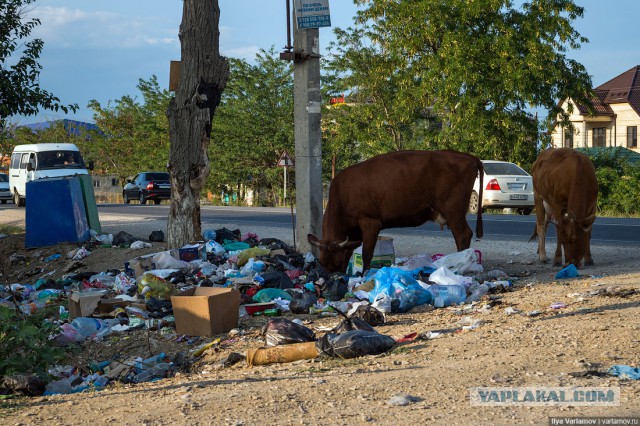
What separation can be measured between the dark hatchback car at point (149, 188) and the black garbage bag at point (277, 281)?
32.4 metres

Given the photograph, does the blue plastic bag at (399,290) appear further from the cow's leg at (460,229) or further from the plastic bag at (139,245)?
the plastic bag at (139,245)

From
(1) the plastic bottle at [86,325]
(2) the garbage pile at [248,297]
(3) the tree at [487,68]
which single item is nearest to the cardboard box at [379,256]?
(2) the garbage pile at [248,297]

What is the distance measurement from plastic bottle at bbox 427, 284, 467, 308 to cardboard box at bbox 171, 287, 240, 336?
82.7 inches

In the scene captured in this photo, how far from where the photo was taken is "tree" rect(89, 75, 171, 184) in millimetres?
56875

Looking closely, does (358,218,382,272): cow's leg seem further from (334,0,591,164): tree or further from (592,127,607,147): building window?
(592,127,607,147): building window

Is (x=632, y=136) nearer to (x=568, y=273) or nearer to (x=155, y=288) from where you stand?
(x=568, y=273)

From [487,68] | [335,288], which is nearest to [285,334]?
[335,288]

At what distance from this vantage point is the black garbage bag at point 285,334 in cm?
739

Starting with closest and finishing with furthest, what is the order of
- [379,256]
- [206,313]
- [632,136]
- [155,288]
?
[206,313], [155,288], [379,256], [632,136]

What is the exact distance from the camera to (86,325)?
9.28m

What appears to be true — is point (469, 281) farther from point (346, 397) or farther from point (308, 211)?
point (346, 397)

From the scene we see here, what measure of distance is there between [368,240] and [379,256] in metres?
0.39

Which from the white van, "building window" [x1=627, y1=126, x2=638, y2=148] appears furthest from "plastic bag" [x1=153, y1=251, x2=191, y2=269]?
"building window" [x1=627, y1=126, x2=638, y2=148]

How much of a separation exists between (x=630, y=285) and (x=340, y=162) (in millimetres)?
33489
